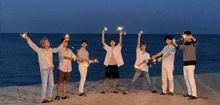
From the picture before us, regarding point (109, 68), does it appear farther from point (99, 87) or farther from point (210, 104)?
point (210, 104)

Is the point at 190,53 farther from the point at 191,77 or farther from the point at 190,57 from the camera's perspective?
the point at 191,77

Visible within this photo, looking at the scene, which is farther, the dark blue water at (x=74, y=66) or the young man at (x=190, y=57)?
the dark blue water at (x=74, y=66)

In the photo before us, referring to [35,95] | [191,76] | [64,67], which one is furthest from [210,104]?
[35,95]

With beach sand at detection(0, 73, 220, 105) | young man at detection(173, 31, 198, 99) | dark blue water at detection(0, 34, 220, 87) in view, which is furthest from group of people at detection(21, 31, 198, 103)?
dark blue water at detection(0, 34, 220, 87)

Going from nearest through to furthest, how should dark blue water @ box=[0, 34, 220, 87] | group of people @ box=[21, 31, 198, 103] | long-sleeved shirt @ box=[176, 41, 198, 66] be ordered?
group of people @ box=[21, 31, 198, 103] → long-sleeved shirt @ box=[176, 41, 198, 66] → dark blue water @ box=[0, 34, 220, 87]


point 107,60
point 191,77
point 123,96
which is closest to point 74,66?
point 107,60

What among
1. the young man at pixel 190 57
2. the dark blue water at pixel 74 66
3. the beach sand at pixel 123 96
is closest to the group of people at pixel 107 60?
the young man at pixel 190 57

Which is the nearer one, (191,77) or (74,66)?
(191,77)

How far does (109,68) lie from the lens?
884 centimetres

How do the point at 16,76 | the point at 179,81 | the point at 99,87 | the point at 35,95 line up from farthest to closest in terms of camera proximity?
1. the point at 16,76
2. the point at 179,81
3. the point at 99,87
4. the point at 35,95

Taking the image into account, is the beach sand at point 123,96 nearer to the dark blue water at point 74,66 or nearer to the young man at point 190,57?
the young man at point 190,57

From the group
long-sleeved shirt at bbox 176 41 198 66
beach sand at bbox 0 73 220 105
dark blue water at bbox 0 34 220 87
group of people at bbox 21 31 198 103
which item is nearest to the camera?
group of people at bbox 21 31 198 103

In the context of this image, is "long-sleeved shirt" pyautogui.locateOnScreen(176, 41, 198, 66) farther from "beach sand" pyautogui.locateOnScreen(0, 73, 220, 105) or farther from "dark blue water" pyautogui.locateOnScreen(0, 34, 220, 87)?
"dark blue water" pyautogui.locateOnScreen(0, 34, 220, 87)

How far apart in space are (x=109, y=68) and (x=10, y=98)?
3.30 meters
